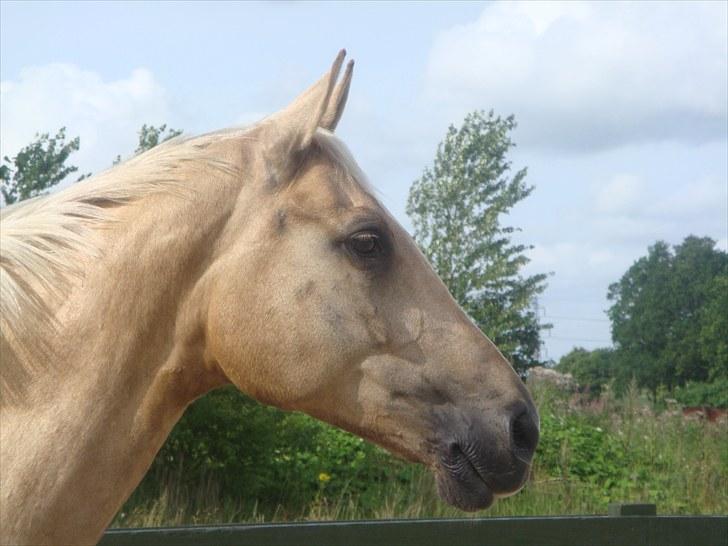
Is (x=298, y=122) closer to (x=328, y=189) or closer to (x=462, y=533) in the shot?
(x=328, y=189)

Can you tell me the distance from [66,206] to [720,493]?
908cm

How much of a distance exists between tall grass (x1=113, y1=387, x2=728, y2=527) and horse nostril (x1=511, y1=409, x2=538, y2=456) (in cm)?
474

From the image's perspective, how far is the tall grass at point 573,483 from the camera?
25.4 ft

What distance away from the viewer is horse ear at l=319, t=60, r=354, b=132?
8.62 feet

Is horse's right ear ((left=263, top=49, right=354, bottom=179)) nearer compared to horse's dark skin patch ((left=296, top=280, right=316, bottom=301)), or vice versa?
horse's dark skin patch ((left=296, top=280, right=316, bottom=301))

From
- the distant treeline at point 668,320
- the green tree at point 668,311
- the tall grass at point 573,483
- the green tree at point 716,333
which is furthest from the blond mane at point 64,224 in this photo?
the green tree at point 668,311

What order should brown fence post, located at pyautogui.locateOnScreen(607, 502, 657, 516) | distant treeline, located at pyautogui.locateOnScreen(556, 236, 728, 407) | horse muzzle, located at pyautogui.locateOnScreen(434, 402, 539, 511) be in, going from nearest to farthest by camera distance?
1. horse muzzle, located at pyautogui.locateOnScreen(434, 402, 539, 511)
2. brown fence post, located at pyautogui.locateOnScreen(607, 502, 657, 516)
3. distant treeline, located at pyautogui.locateOnScreen(556, 236, 728, 407)

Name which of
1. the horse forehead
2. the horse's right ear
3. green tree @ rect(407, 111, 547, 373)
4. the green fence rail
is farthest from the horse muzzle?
green tree @ rect(407, 111, 547, 373)

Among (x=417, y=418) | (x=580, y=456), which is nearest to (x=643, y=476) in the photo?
(x=580, y=456)

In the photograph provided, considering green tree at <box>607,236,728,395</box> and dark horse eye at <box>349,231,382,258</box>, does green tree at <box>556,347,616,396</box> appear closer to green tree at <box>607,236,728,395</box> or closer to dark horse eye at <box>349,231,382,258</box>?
green tree at <box>607,236,728,395</box>

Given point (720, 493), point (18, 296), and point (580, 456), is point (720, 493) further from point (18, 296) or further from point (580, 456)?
point (18, 296)

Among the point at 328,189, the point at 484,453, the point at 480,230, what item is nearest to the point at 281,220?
the point at 328,189

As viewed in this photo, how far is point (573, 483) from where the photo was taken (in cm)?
963

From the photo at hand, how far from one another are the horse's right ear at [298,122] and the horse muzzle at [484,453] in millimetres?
725
